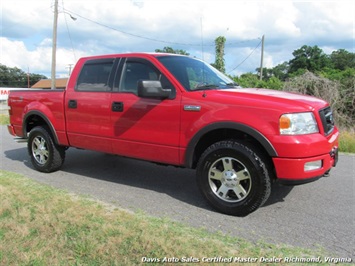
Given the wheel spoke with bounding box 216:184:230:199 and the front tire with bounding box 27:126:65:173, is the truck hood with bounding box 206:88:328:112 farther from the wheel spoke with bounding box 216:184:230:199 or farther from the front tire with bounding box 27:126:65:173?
the front tire with bounding box 27:126:65:173

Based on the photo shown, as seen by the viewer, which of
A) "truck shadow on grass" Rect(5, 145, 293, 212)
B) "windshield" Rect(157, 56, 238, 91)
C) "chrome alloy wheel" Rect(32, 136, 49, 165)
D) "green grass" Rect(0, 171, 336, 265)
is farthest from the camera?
"chrome alloy wheel" Rect(32, 136, 49, 165)

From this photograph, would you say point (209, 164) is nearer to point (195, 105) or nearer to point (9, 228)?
point (195, 105)

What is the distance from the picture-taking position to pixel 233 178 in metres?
3.91

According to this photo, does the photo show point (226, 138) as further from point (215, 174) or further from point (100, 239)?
point (100, 239)

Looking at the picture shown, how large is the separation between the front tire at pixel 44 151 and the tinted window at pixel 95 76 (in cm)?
116

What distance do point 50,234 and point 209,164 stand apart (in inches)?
73.6

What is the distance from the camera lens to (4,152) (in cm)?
791

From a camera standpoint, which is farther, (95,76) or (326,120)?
(95,76)

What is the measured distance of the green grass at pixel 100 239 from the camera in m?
2.90

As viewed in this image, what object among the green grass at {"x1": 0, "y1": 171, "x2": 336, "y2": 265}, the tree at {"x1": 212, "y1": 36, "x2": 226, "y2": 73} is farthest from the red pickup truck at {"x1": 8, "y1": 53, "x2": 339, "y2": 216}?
the tree at {"x1": 212, "y1": 36, "x2": 226, "y2": 73}

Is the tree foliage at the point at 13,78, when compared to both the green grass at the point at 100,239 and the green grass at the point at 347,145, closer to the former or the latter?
the green grass at the point at 347,145

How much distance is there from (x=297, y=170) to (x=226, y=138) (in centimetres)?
93

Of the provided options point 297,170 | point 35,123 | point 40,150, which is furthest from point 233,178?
point 35,123

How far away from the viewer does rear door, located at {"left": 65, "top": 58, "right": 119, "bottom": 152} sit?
4.92 m
